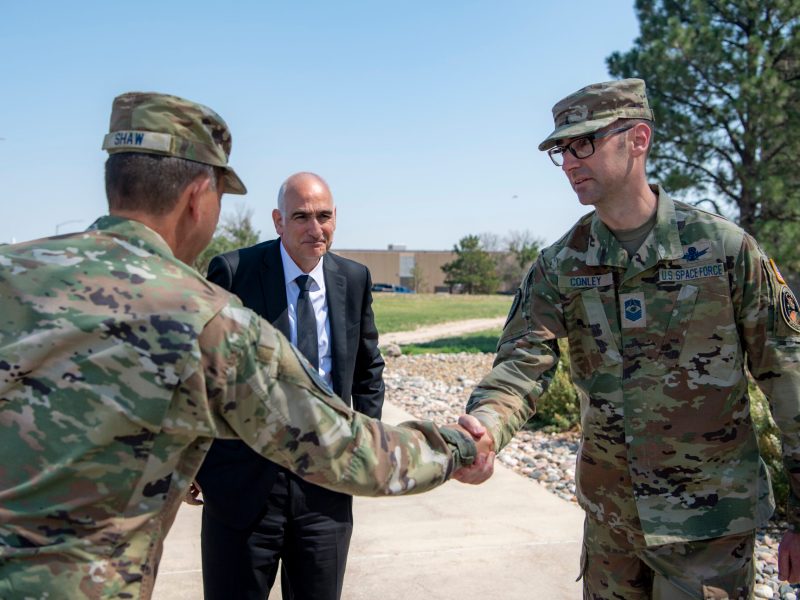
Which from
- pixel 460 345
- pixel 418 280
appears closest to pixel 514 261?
pixel 418 280

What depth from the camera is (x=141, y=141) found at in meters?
1.88

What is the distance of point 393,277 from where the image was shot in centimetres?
8762

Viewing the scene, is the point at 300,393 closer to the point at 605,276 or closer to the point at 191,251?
the point at 191,251

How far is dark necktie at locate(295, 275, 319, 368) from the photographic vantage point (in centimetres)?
316

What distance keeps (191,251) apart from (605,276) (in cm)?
152

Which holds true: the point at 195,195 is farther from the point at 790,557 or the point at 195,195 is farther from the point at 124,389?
the point at 790,557

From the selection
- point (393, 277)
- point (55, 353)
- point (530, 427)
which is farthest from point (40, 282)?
point (393, 277)

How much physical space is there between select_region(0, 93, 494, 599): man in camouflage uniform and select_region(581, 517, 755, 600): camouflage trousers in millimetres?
1336

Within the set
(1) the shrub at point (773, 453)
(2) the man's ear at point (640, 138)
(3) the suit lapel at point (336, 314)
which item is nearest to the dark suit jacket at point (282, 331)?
(3) the suit lapel at point (336, 314)

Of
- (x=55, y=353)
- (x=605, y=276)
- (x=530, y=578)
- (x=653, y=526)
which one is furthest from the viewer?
(x=530, y=578)

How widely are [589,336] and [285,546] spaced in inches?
56.3

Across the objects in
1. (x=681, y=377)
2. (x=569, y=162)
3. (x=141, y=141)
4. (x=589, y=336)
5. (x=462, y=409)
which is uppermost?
(x=569, y=162)

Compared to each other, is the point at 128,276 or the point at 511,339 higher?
the point at 128,276

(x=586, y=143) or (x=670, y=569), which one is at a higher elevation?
(x=586, y=143)
